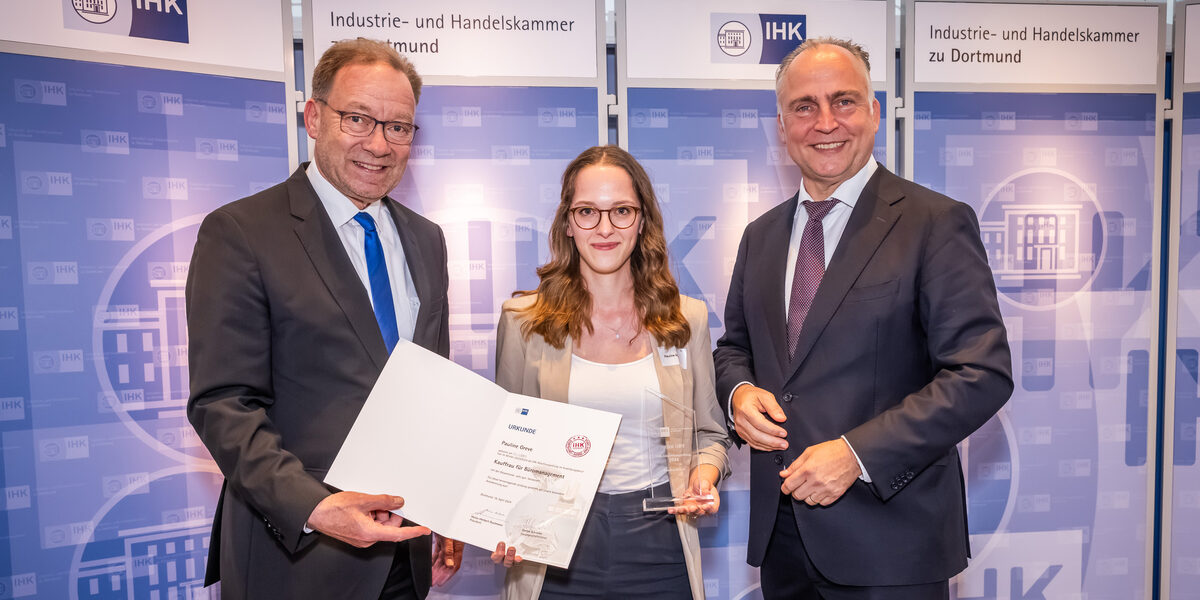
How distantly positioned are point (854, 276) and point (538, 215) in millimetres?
2247

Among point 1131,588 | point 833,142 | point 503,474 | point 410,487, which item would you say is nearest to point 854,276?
point 833,142

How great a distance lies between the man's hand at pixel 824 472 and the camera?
2084 millimetres

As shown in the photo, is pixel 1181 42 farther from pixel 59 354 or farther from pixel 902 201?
pixel 59 354

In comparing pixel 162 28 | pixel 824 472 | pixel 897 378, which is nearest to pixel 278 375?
pixel 824 472

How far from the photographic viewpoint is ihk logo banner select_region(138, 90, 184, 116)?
351 cm

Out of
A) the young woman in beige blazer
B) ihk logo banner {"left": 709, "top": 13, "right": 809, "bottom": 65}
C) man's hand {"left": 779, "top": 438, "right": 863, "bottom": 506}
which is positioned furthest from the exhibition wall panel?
man's hand {"left": 779, "top": 438, "right": 863, "bottom": 506}

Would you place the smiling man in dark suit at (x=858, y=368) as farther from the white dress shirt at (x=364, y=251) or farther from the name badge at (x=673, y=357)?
the white dress shirt at (x=364, y=251)

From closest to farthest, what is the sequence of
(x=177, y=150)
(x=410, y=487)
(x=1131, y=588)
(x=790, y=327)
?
(x=410, y=487), (x=790, y=327), (x=177, y=150), (x=1131, y=588)

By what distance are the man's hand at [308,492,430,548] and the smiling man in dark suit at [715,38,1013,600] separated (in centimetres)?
116

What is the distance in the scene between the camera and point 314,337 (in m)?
1.96

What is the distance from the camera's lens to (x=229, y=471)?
1872mm

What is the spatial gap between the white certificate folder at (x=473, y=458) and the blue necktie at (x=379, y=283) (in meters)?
0.25

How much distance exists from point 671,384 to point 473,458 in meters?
0.80

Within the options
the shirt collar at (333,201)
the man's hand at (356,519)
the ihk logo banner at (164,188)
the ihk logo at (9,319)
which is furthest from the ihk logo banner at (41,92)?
the man's hand at (356,519)
